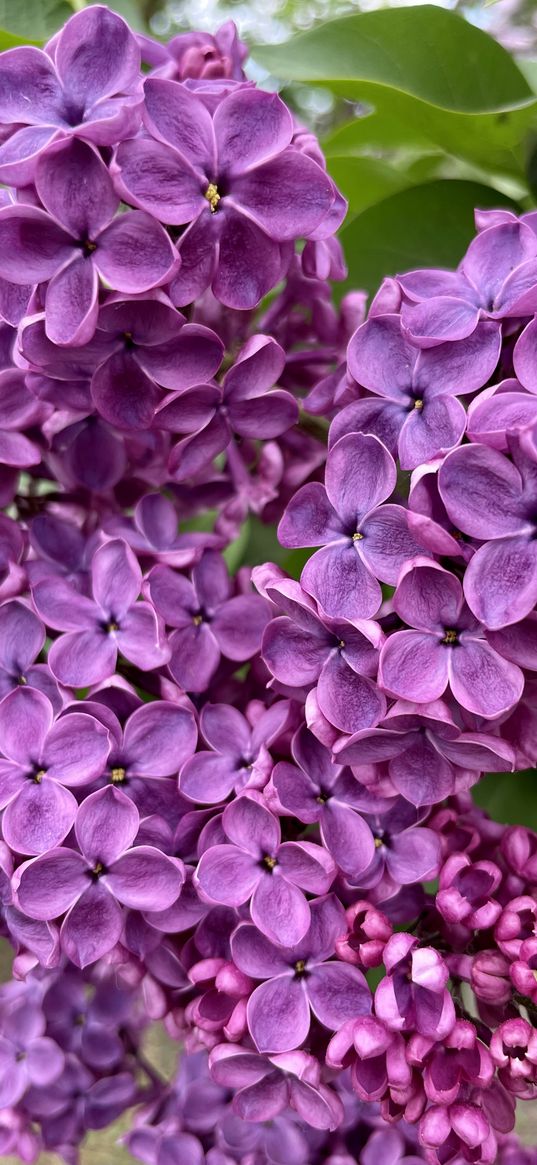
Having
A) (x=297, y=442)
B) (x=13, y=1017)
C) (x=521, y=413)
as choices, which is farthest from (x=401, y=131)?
(x=13, y=1017)

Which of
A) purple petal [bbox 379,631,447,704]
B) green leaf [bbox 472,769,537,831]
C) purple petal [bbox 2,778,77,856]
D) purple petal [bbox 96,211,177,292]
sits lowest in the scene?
green leaf [bbox 472,769,537,831]

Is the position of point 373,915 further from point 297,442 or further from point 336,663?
point 297,442

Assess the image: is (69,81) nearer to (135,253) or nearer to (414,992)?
(135,253)

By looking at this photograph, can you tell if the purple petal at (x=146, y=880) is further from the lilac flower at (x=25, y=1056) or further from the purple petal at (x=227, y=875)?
the lilac flower at (x=25, y=1056)

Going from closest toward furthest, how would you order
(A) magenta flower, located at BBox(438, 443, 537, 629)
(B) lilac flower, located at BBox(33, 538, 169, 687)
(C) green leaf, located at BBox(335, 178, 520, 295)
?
(A) magenta flower, located at BBox(438, 443, 537, 629)
(B) lilac flower, located at BBox(33, 538, 169, 687)
(C) green leaf, located at BBox(335, 178, 520, 295)

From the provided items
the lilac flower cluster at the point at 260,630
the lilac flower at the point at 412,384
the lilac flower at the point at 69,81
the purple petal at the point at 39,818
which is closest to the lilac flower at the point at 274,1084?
the lilac flower cluster at the point at 260,630

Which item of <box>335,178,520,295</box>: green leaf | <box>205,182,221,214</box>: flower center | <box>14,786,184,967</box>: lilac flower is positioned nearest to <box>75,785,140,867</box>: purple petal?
<box>14,786,184,967</box>: lilac flower

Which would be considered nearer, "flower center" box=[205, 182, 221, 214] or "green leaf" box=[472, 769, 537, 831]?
"flower center" box=[205, 182, 221, 214]

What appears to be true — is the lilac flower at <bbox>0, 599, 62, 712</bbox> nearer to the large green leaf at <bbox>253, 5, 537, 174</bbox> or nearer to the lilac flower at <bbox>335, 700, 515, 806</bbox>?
the lilac flower at <bbox>335, 700, 515, 806</bbox>
